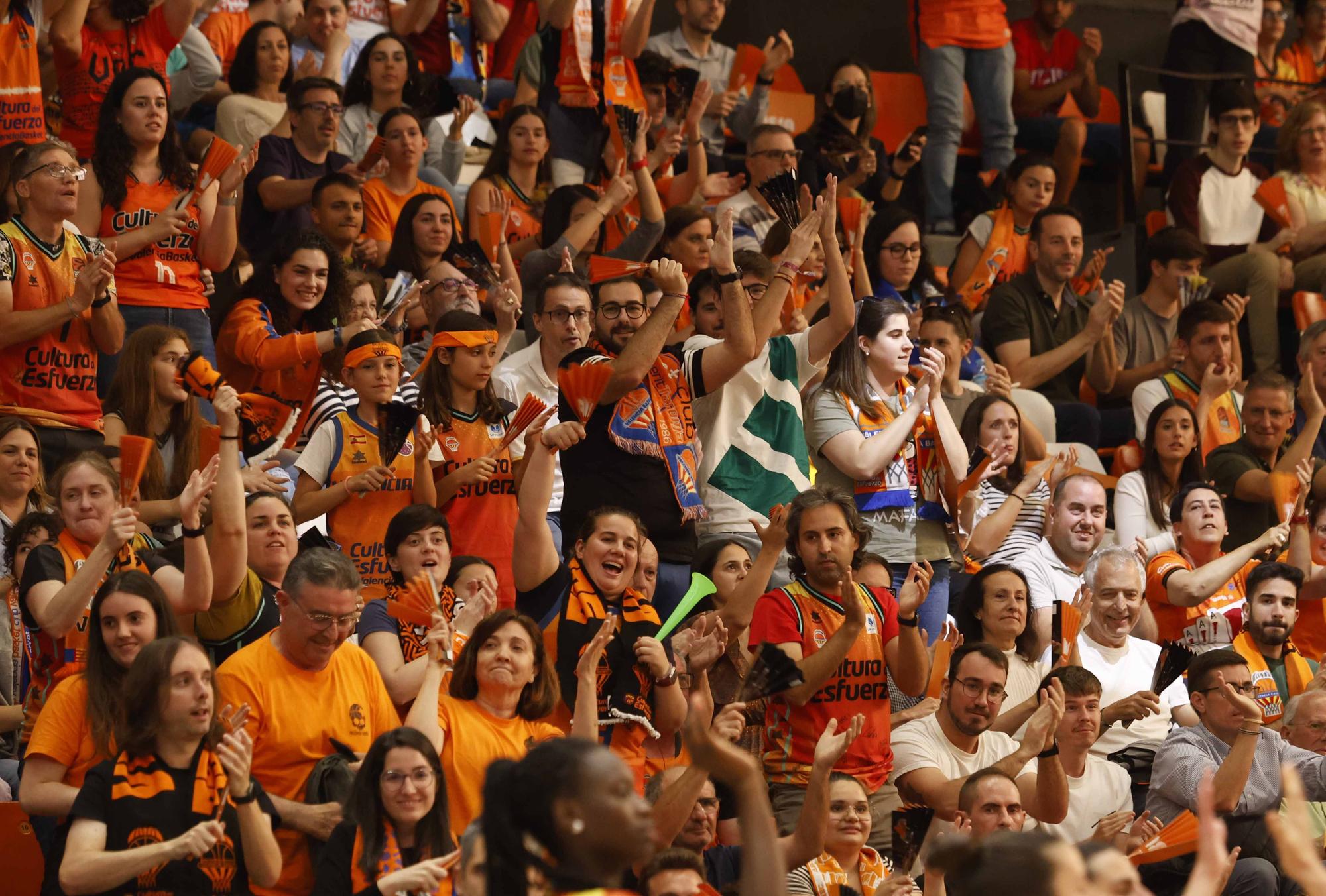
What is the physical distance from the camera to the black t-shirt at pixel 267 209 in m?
7.48

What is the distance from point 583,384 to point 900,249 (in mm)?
2578

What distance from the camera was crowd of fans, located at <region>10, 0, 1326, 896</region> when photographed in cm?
445

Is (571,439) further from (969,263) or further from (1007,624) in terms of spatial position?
(969,263)

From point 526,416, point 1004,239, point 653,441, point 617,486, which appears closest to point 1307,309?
point 1004,239

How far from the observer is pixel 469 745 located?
4723 mm

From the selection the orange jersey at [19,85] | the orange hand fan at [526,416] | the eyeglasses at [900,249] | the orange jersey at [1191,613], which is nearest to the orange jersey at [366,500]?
the orange hand fan at [526,416]

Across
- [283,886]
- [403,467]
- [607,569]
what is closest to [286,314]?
[403,467]

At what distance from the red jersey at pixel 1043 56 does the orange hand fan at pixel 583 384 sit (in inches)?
217

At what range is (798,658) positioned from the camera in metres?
5.46

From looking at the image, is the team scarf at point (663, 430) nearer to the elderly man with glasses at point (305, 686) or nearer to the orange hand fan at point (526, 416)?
the orange hand fan at point (526, 416)

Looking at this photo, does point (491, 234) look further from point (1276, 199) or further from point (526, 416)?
point (1276, 199)

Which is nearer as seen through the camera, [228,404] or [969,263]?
[228,404]

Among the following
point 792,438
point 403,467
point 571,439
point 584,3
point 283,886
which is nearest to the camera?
point 283,886

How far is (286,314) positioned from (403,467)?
Result: 1039 millimetres
